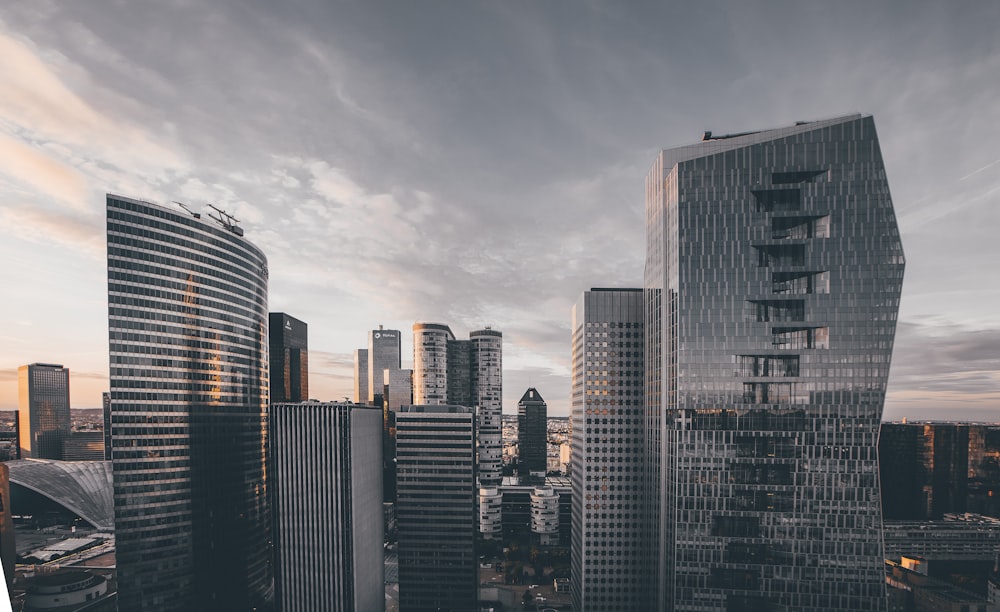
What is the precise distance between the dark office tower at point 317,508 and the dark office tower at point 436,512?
22545 millimetres

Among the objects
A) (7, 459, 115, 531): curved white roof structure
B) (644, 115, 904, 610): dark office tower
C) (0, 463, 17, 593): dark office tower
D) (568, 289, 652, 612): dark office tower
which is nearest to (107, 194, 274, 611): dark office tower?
(0, 463, 17, 593): dark office tower

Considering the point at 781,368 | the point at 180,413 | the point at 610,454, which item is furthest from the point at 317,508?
the point at 781,368

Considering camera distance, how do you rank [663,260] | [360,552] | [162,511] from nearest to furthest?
[663,260] → [162,511] → [360,552]

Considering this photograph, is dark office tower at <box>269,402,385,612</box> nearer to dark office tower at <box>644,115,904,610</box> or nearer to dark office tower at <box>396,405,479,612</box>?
dark office tower at <box>396,405,479,612</box>

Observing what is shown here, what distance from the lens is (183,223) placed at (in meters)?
127

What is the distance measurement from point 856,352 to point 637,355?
5173 centimetres

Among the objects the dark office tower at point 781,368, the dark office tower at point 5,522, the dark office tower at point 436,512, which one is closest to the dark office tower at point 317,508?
the dark office tower at point 436,512

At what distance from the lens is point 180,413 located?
125m

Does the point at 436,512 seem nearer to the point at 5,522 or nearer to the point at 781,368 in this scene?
the point at 5,522

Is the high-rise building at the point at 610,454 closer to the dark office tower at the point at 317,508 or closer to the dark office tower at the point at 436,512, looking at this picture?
the dark office tower at the point at 436,512

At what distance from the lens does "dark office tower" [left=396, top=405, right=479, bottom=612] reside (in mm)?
146625

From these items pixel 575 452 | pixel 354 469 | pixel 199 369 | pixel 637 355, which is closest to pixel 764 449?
pixel 637 355

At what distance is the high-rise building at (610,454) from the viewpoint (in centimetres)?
13050

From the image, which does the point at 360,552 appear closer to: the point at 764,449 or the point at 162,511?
the point at 162,511
